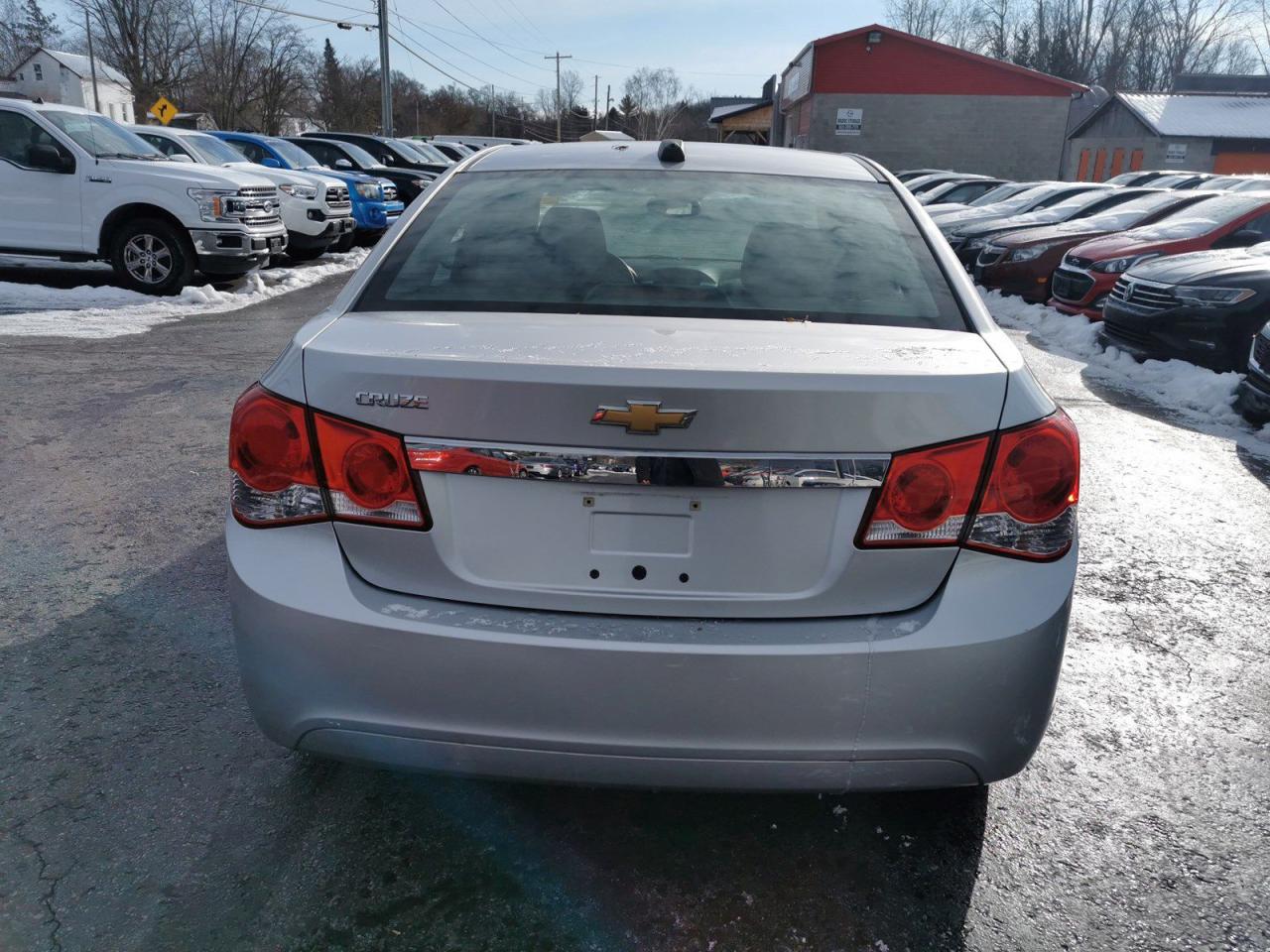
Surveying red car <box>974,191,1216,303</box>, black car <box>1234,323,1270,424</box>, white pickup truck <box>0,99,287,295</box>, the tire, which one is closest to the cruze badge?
black car <box>1234,323,1270,424</box>

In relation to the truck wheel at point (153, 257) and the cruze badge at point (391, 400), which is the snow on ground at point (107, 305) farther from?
the cruze badge at point (391, 400)

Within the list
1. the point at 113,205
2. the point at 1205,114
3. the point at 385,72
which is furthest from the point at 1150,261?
the point at 1205,114

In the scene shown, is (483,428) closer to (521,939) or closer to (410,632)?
(410,632)

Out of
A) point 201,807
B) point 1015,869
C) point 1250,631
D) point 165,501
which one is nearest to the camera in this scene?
point 1015,869

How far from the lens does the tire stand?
15022mm

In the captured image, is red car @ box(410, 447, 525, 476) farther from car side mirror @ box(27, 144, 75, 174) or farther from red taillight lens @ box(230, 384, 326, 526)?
car side mirror @ box(27, 144, 75, 174)

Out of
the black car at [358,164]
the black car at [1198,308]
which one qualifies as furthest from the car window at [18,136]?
the black car at [1198,308]

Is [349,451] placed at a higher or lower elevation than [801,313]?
lower

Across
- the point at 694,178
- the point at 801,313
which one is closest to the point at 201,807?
the point at 801,313

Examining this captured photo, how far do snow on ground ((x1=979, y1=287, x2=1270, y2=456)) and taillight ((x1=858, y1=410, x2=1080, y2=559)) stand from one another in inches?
210

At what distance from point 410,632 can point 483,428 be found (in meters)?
0.43

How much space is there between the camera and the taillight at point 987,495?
1961 mm

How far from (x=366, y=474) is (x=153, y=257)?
1082 centimetres

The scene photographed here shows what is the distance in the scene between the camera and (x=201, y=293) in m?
11.3
